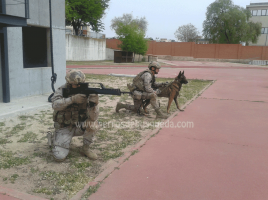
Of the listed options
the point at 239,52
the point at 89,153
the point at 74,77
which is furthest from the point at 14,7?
the point at 239,52

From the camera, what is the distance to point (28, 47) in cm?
837

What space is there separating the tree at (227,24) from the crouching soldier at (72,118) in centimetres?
5087

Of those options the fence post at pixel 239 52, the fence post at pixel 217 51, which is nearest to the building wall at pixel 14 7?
the fence post at pixel 217 51

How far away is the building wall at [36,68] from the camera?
7586 millimetres

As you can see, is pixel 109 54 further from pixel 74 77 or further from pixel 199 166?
pixel 199 166

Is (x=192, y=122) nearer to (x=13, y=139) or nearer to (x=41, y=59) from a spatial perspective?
(x=13, y=139)

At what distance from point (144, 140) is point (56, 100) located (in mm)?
1884

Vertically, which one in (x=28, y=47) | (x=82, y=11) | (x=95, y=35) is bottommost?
(x=28, y=47)

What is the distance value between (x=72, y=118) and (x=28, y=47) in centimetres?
534

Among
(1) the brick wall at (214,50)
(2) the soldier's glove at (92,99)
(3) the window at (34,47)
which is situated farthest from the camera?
(1) the brick wall at (214,50)

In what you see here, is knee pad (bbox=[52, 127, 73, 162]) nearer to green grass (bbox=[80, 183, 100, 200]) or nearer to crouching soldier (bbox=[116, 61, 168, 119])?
green grass (bbox=[80, 183, 100, 200])

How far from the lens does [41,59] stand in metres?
8.86

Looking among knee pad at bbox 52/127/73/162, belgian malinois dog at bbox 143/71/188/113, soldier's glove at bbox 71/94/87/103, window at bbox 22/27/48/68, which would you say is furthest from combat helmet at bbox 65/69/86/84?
window at bbox 22/27/48/68

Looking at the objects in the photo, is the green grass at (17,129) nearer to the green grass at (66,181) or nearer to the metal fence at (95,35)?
the green grass at (66,181)
